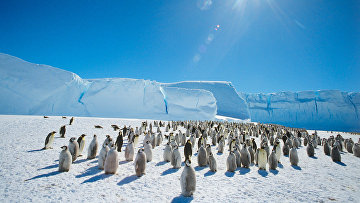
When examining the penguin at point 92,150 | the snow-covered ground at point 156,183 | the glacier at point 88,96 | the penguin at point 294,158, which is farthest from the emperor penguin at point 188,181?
the glacier at point 88,96

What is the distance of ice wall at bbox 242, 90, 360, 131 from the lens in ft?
177

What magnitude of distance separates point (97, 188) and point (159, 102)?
2324cm

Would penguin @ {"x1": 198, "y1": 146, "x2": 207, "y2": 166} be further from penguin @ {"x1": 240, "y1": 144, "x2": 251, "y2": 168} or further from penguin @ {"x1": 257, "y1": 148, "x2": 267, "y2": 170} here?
penguin @ {"x1": 257, "y1": 148, "x2": 267, "y2": 170}

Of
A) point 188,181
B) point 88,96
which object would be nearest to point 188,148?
point 188,181

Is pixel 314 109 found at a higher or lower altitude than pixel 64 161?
higher

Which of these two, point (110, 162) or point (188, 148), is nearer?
point (110, 162)

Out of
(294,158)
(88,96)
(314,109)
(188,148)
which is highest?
(314,109)

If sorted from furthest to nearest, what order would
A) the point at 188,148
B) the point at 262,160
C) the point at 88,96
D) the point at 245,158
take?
the point at 88,96, the point at 188,148, the point at 245,158, the point at 262,160

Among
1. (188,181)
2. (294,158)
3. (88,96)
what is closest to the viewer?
(188,181)

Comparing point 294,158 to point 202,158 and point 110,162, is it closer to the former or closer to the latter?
point 202,158

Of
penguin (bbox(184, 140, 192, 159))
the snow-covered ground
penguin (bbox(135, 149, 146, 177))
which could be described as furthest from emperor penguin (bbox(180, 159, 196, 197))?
penguin (bbox(184, 140, 192, 159))

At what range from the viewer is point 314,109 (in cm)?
5631

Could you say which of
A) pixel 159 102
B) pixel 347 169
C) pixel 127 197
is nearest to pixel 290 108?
pixel 159 102

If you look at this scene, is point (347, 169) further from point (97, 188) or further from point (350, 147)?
point (97, 188)
